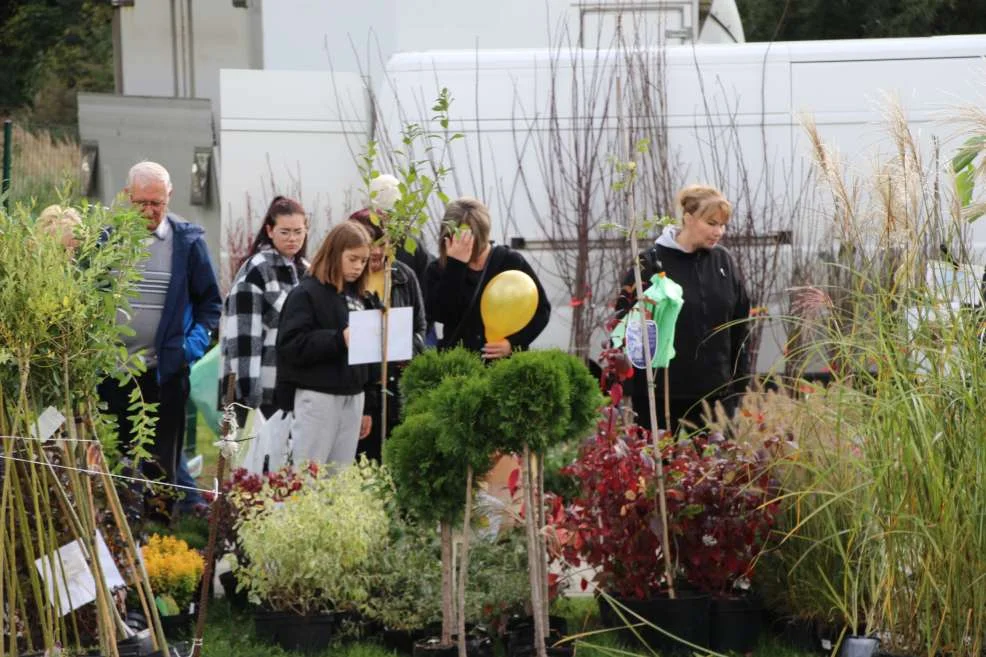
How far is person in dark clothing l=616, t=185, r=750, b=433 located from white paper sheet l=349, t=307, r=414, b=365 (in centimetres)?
89

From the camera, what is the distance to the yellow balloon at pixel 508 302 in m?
6.40

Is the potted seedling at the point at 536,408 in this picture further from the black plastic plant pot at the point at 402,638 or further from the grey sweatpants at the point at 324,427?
the grey sweatpants at the point at 324,427

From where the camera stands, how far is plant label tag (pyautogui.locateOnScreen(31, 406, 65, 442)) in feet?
11.9

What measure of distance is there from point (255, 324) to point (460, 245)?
98 cm

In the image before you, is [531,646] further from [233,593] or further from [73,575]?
[233,593]

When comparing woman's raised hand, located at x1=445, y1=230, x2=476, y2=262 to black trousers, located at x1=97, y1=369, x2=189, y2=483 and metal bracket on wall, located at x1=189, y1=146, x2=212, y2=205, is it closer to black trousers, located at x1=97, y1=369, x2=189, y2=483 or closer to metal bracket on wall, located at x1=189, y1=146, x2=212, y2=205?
black trousers, located at x1=97, y1=369, x2=189, y2=483

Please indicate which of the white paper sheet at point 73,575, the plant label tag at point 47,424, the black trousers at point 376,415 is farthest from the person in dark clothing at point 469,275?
the plant label tag at point 47,424

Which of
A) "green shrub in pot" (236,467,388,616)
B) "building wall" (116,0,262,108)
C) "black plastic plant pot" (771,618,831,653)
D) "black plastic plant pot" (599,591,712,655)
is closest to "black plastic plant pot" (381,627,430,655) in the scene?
"green shrub in pot" (236,467,388,616)

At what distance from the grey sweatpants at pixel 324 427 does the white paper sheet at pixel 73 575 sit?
2.31 metres

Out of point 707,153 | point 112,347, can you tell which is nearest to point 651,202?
point 707,153

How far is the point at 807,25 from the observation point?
845 inches

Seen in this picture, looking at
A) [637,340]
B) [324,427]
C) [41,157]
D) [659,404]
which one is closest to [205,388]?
[324,427]

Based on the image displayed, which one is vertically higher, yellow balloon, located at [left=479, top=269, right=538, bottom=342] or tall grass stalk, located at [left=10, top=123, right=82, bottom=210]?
tall grass stalk, located at [left=10, top=123, right=82, bottom=210]

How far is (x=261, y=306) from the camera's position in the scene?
6.74 m
